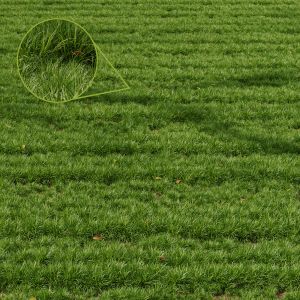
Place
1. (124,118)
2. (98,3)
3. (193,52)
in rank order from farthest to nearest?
(98,3), (193,52), (124,118)

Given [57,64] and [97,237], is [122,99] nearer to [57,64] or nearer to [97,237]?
[57,64]

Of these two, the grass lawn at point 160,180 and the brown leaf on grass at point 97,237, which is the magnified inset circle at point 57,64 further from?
the brown leaf on grass at point 97,237

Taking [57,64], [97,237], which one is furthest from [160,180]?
[57,64]

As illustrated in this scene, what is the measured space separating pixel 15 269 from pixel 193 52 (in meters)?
8.76

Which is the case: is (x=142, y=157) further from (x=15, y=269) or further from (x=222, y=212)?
(x=15, y=269)

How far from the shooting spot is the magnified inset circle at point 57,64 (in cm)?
968

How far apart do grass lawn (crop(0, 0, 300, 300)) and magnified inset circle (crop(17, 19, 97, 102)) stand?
282 mm

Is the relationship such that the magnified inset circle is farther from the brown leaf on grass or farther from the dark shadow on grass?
the brown leaf on grass

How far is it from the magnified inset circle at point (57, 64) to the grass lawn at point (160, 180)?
282mm

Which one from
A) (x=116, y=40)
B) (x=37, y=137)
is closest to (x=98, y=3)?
(x=116, y=40)

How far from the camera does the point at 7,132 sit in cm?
870

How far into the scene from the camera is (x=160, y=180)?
7.67 m

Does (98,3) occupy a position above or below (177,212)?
above

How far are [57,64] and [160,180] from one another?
133 inches
